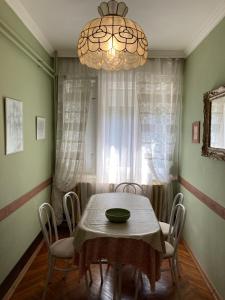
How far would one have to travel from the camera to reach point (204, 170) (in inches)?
115

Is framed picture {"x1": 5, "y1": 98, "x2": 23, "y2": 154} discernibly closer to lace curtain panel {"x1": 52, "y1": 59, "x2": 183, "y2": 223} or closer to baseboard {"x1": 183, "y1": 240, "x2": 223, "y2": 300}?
lace curtain panel {"x1": 52, "y1": 59, "x2": 183, "y2": 223}

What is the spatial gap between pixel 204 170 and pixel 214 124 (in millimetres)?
549

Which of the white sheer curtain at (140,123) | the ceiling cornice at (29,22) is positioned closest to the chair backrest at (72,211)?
the white sheer curtain at (140,123)

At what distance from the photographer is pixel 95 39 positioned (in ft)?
6.38

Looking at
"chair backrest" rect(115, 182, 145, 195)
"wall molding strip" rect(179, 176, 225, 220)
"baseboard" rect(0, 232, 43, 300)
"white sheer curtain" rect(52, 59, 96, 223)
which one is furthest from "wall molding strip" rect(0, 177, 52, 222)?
"wall molding strip" rect(179, 176, 225, 220)

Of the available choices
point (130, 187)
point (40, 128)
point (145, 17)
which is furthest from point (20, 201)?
point (145, 17)

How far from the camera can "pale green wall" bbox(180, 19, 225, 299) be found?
248cm

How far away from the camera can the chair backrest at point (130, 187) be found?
3.72m

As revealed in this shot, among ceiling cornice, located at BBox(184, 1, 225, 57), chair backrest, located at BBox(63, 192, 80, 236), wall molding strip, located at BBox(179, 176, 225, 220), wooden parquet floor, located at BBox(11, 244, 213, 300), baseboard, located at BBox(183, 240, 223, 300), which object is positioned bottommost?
wooden parquet floor, located at BBox(11, 244, 213, 300)

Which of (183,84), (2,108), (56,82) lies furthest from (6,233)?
(183,84)

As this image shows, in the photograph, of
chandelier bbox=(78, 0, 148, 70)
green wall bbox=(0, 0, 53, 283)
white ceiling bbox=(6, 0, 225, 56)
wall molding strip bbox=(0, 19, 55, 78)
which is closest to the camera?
chandelier bbox=(78, 0, 148, 70)

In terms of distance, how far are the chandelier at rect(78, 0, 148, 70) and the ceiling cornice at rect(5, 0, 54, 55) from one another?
864 mm

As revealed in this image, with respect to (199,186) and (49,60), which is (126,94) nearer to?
(49,60)

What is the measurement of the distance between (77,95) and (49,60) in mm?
612
